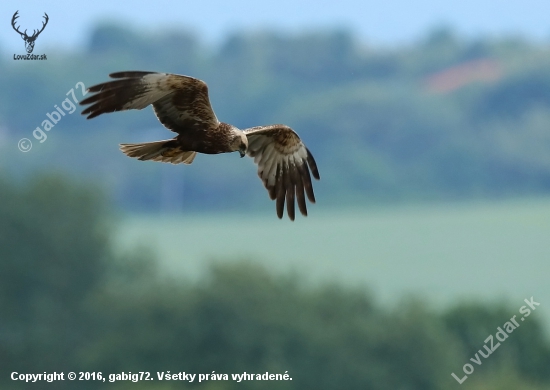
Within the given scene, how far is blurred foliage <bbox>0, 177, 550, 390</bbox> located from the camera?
57.0 m

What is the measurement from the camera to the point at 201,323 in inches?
2370

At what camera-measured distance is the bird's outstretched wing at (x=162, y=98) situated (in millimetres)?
9523

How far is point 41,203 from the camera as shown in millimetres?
69000

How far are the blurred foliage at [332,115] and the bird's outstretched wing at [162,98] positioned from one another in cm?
6920

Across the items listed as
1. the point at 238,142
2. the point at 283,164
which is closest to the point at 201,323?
the point at 283,164

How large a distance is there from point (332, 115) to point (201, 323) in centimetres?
5005

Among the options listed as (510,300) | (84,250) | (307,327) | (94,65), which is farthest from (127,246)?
(94,65)

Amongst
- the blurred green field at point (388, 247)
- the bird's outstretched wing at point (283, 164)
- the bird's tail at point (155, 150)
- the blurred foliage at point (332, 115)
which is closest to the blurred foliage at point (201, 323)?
the blurred green field at point (388, 247)

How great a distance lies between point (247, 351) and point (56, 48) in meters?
63.6

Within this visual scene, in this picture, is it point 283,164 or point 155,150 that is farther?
point 283,164

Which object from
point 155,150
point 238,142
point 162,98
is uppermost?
point 162,98

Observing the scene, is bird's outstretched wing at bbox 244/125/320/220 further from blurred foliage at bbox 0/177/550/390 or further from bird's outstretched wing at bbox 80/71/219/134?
blurred foliage at bbox 0/177/550/390

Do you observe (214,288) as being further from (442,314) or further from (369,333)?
(442,314)

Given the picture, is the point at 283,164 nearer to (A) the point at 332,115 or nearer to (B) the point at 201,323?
(B) the point at 201,323
